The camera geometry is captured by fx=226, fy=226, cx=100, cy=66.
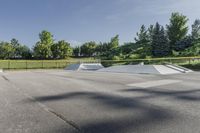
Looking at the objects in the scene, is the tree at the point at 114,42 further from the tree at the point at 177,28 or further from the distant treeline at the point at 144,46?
the tree at the point at 177,28

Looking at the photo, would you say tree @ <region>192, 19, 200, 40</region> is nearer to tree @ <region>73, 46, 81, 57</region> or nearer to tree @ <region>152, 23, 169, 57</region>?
tree @ <region>152, 23, 169, 57</region>

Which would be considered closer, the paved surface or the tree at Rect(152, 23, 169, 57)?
the paved surface

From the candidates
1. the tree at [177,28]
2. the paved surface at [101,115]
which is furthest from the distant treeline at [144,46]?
the paved surface at [101,115]

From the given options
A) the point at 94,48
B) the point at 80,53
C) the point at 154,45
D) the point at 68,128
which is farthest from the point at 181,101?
the point at 80,53

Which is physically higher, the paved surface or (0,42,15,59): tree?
(0,42,15,59): tree

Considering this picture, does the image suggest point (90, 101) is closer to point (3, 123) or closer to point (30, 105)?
point (30, 105)

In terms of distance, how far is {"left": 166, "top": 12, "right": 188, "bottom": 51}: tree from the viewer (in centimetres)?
4434

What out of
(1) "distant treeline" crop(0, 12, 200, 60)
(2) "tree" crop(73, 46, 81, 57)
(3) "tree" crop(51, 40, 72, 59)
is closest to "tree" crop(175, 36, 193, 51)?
(1) "distant treeline" crop(0, 12, 200, 60)

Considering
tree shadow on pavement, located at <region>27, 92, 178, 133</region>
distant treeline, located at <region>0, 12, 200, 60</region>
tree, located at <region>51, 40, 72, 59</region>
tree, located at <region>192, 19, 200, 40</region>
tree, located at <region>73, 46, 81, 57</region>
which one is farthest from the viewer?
tree, located at <region>73, 46, 81, 57</region>

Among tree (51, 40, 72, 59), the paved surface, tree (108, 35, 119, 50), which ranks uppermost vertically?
tree (108, 35, 119, 50)

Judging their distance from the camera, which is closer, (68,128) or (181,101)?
(68,128)

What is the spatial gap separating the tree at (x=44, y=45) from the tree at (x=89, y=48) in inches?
1095

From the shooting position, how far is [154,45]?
45156 mm

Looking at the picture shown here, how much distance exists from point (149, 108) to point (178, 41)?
41.9m
